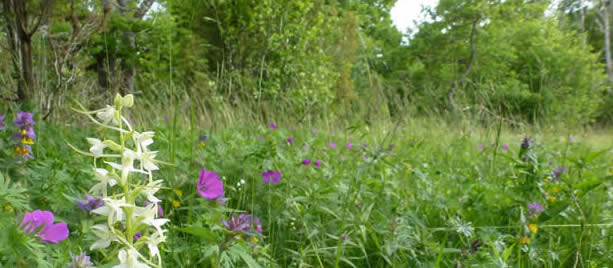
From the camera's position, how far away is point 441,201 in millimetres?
1776

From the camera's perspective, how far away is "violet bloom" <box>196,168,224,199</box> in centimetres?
116

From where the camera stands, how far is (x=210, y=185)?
3.84 ft

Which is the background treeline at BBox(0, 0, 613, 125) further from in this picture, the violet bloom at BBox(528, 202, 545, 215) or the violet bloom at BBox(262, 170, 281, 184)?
the violet bloom at BBox(528, 202, 545, 215)

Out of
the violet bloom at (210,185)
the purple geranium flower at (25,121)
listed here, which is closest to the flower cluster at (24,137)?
the purple geranium flower at (25,121)

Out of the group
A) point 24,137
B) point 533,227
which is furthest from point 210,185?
point 533,227

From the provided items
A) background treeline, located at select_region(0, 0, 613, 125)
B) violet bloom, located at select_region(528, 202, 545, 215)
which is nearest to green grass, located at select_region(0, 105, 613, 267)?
violet bloom, located at select_region(528, 202, 545, 215)

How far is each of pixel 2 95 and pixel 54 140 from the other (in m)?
1.41

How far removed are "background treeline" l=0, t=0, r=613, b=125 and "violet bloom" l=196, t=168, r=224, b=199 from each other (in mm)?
203

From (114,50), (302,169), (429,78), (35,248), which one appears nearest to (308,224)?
(302,169)

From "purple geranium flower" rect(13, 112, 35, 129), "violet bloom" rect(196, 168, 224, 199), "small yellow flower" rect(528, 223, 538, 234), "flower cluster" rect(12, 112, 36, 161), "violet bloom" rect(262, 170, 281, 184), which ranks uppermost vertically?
"purple geranium flower" rect(13, 112, 35, 129)

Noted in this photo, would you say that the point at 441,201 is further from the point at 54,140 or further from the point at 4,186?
the point at 54,140

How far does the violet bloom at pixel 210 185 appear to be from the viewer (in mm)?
1161

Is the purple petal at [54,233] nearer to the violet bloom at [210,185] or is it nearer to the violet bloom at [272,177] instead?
the violet bloom at [210,185]

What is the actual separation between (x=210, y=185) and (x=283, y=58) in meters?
6.33
